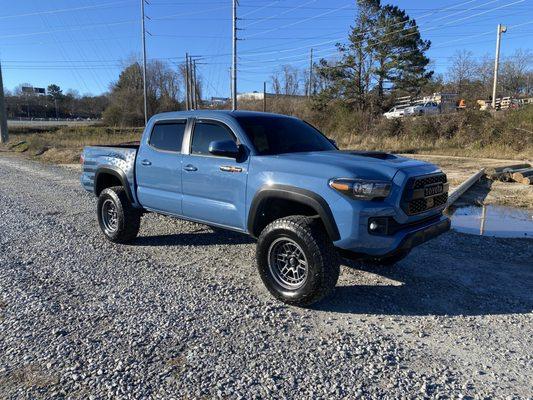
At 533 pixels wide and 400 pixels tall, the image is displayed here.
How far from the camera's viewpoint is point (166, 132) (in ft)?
20.2

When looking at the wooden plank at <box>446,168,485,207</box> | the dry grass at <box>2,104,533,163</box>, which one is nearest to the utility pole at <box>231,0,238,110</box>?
the dry grass at <box>2,104,533,163</box>

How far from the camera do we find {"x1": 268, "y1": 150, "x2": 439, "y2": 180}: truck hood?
13.9ft

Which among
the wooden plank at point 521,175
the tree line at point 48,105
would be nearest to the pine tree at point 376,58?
the wooden plank at point 521,175

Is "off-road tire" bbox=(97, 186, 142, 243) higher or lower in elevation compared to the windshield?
lower

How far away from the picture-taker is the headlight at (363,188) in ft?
13.5

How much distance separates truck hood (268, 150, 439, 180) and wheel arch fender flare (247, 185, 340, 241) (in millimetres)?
256

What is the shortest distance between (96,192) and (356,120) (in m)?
27.4

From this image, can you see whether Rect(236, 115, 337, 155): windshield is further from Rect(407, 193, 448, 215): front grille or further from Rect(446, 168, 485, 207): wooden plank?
Rect(446, 168, 485, 207): wooden plank

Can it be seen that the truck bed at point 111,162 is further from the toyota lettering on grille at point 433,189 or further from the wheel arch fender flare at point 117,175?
the toyota lettering on grille at point 433,189

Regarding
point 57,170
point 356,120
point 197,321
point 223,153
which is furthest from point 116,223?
point 356,120

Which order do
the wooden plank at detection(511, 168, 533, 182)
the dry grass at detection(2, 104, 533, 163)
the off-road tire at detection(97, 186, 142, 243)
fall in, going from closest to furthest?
the off-road tire at detection(97, 186, 142, 243), the wooden plank at detection(511, 168, 533, 182), the dry grass at detection(2, 104, 533, 163)

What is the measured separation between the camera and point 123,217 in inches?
255

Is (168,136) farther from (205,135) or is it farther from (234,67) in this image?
(234,67)

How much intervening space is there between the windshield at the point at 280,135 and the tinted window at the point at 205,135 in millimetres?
254
